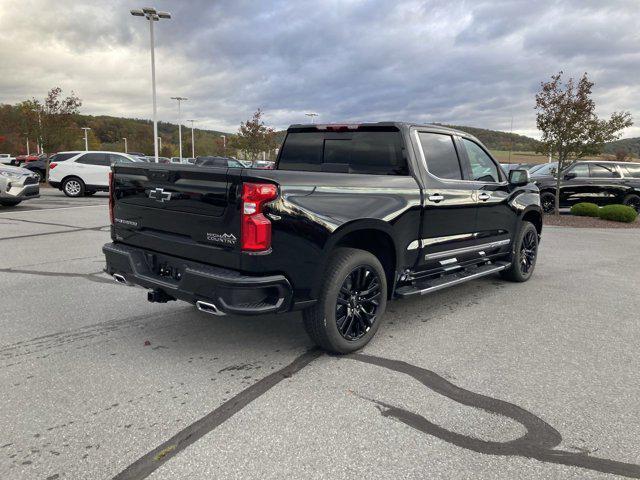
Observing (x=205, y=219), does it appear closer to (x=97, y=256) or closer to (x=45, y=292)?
(x=45, y=292)

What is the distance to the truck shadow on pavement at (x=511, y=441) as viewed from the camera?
2496 mm

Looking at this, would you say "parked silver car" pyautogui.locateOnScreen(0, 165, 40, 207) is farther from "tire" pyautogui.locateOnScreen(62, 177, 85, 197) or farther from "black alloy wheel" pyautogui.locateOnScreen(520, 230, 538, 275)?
"black alloy wheel" pyautogui.locateOnScreen(520, 230, 538, 275)

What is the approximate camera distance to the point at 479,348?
160 inches

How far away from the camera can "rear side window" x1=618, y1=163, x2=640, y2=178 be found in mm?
16312

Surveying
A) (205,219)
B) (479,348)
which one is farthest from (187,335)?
(479,348)

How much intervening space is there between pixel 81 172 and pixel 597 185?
19.0 metres

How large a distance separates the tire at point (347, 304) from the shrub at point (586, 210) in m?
13.5

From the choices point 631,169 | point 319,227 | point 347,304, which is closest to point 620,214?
point 631,169

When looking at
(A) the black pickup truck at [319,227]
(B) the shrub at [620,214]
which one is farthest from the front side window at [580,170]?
(A) the black pickup truck at [319,227]

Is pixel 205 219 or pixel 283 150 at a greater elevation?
pixel 283 150

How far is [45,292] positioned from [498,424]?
16.1 ft

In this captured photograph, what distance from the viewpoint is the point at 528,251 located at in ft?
21.7

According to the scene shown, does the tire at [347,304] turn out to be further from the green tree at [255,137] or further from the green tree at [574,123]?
the green tree at [255,137]

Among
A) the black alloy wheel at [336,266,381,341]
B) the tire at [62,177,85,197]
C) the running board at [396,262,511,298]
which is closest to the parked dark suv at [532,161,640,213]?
the running board at [396,262,511,298]
